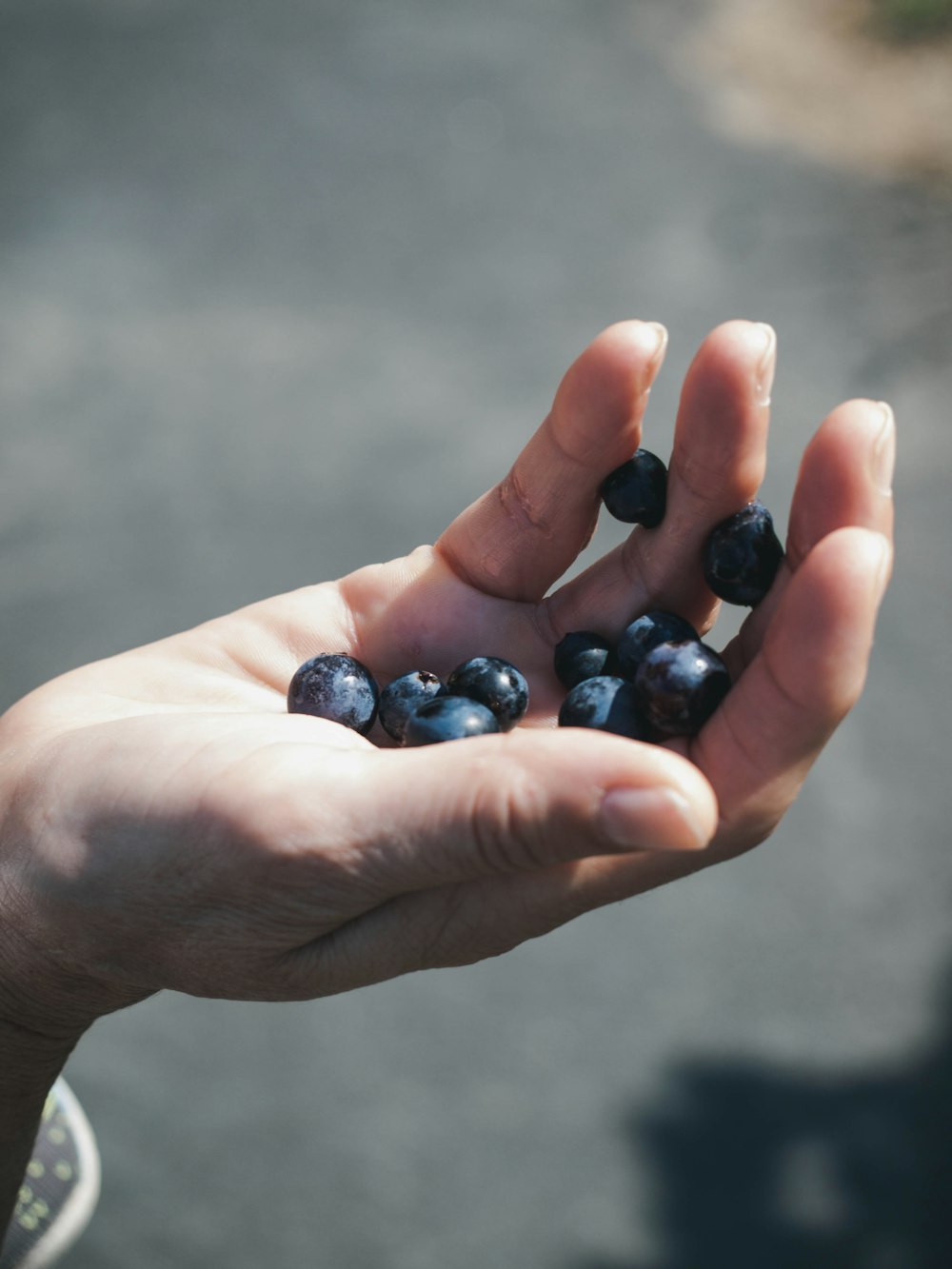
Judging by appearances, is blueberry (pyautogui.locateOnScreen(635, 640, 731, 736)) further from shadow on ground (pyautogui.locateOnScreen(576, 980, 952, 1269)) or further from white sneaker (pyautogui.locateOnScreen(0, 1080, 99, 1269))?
white sneaker (pyautogui.locateOnScreen(0, 1080, 99, 1269))

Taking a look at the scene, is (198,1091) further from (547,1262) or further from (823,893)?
(823,893)

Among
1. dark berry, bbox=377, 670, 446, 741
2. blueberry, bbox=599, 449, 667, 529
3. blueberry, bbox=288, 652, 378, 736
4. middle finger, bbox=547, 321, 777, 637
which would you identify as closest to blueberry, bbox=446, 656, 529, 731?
dark berry, bbox=377, 670, 446, 741

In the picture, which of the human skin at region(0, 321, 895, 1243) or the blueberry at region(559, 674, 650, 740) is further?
the blueberry at region(559, 674, 650, 740)

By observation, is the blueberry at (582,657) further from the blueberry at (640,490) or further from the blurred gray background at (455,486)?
the blurred gray background at (455,486)

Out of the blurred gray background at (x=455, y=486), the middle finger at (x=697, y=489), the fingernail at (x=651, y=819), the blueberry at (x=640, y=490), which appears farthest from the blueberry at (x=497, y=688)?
the blurred gray background at (x=455, y=486)

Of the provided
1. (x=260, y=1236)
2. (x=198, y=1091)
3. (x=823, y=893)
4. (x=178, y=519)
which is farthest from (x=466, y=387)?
(x=260, y=1236)

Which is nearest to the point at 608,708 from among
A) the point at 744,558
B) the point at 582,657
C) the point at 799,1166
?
the point at 582,657
